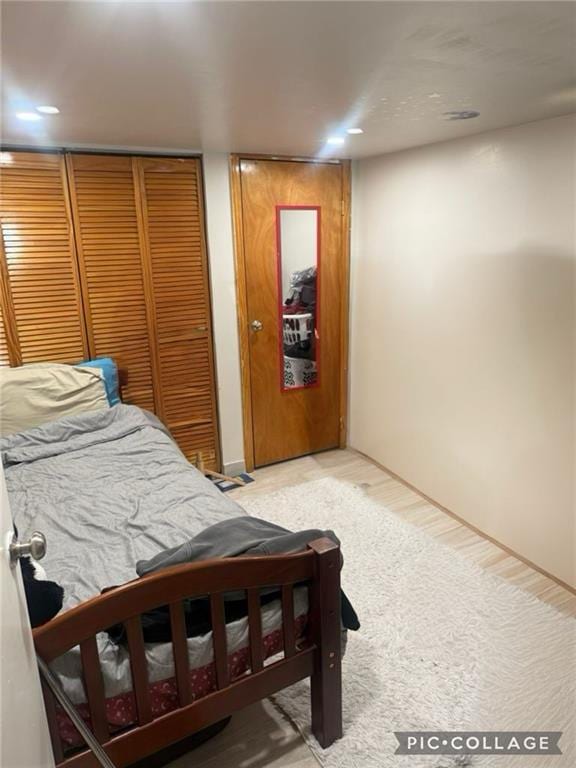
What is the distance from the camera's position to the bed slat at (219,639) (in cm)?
140

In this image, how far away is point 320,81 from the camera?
5.00ft

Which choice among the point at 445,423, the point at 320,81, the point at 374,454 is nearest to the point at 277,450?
the point at 374,454

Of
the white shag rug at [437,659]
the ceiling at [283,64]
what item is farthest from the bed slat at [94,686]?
→ the ceiling at [283,64]

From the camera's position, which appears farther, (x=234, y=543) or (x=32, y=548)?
(x=234, y=543)

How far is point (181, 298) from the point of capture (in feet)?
10.4

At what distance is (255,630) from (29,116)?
2064 mm

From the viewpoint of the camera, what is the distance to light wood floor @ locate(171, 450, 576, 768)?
1675 mm

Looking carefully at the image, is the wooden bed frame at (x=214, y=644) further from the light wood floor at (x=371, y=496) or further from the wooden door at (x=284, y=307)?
the wooden door at (x=284, y=307)

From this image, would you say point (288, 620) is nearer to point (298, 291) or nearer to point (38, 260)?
point (38, 260)

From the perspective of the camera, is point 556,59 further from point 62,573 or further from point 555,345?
point 62,573

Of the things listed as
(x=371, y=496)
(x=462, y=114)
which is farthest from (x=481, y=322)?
(x=371, y=496)

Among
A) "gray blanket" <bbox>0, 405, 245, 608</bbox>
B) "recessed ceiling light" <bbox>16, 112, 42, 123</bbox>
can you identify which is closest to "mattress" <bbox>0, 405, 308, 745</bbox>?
"gray blanket" <bbox>0, 405, 245, 608</bbox>

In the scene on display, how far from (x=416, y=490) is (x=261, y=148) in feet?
7.48

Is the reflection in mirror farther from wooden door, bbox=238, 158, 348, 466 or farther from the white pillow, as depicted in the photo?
the white pillow
